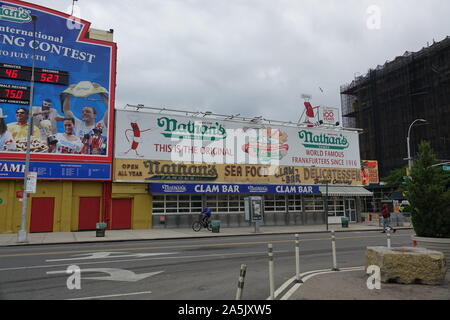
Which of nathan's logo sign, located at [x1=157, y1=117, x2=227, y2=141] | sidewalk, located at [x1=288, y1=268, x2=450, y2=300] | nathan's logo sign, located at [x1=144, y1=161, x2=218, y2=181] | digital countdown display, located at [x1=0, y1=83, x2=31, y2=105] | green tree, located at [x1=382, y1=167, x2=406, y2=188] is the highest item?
digital countdown display, located at [x1=0, y1=83, x2=31, y2=105]

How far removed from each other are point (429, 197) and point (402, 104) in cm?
6812

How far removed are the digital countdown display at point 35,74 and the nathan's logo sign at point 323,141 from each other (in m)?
20.2

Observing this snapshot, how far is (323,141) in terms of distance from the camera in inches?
1320

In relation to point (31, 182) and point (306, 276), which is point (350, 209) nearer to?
point (306, 276)

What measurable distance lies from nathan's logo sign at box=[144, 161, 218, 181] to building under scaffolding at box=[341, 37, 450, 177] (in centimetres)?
4916

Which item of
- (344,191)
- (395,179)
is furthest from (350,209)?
(395,179)

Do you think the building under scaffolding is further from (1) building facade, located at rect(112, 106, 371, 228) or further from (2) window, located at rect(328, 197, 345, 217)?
(1) building facade, located at rect(112, 106, 371, 228)

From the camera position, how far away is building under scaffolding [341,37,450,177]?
207 ft

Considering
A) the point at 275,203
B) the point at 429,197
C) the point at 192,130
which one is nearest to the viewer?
the point at 429,197

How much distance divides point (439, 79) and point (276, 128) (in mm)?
47996

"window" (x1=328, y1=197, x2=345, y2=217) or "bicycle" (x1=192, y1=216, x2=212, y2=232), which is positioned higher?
"window" (x1=328, y1=197, x2=345, y2=217)

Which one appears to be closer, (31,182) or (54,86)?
(31,182)

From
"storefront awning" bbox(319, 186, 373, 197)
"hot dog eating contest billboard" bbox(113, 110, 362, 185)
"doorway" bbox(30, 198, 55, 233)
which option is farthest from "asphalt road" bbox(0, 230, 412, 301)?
"storefront awning" bbox(319, 186, 373, 197)
